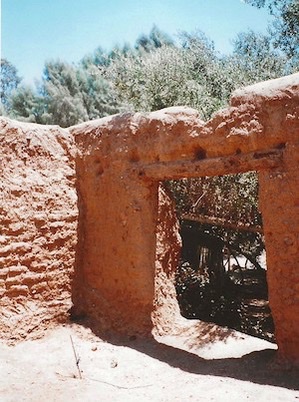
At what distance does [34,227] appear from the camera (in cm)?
595

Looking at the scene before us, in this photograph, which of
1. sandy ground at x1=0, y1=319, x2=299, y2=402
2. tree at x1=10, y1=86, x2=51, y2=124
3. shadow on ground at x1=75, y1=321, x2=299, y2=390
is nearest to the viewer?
sandy ground at x1=0, y1=319, x2=299, y2=402

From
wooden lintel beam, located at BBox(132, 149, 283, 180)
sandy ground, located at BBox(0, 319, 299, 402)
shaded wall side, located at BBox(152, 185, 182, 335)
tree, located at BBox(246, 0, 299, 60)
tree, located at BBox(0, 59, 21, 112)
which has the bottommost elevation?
sandy ground, located at BBox(0, 319, 299, 402)

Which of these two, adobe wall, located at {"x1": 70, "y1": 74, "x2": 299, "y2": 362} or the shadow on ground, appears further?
adobe wall, located at {"x1": 70, "y1": 74, "x2": 299, "y2": 362}

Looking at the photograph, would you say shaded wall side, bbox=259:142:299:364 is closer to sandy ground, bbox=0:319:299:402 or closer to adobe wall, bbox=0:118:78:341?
sandy ground, bbox=0:319:299:402

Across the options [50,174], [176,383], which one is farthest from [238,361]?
[50,174]

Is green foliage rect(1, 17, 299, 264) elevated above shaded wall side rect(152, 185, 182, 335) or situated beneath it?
elevated above

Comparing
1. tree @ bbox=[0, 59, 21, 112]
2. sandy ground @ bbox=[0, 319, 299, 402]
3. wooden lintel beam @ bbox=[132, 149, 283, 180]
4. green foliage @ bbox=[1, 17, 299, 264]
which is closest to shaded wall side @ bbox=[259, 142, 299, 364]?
wooden lintel beam @ bbox=[132, 149, 283, 180]

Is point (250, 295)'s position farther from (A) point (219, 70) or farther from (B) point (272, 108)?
(B) point (272, 108)

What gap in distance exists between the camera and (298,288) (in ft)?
15.9

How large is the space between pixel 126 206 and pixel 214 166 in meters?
1.41

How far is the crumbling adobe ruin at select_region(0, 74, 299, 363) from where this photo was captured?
16.4 ft

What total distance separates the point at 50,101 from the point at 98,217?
10587 mm

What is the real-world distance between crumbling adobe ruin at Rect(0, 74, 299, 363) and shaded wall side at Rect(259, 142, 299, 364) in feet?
0.04

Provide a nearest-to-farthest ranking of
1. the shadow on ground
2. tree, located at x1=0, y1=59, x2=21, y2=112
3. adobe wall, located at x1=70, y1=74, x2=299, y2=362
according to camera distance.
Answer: the shadow on ground, adobe wall, located at x1=70, y1=74, x2=299, y2=362, tree, located at x1=0, y1=59, x2=21, y2=112
